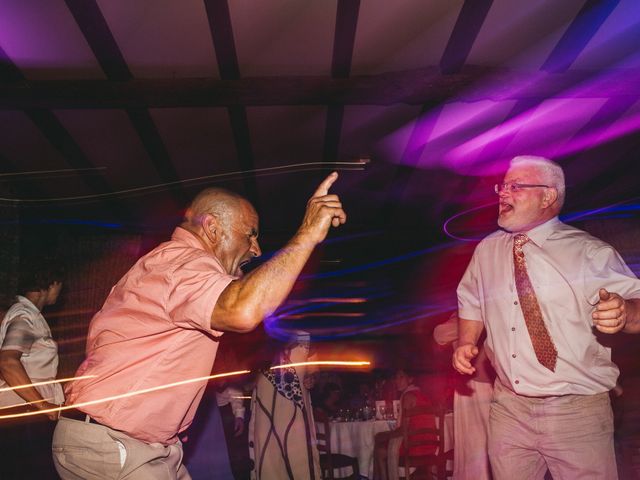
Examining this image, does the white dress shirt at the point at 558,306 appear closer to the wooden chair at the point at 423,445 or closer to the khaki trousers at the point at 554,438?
the khaki trousers at the point at 554,438

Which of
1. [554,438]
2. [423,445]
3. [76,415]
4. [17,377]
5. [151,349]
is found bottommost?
[423,445]

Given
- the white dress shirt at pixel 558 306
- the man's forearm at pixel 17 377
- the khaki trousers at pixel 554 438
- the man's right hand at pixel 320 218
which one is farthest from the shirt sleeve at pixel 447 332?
the man's forearm at pixel 17 377

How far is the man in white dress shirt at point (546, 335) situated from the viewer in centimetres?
263

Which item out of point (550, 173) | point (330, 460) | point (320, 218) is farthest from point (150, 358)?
point (330, 460)

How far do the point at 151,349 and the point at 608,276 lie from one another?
2295 mm

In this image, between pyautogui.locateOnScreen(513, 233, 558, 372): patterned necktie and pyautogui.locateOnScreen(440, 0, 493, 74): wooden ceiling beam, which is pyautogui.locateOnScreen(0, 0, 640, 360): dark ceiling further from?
pyautogui.locateOnScreen(513, 233, 558, 372): patterned necktie

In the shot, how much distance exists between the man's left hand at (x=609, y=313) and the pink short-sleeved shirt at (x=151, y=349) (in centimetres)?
161

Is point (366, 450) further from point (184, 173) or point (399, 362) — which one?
point (399, 362)

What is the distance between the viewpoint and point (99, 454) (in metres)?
2.14

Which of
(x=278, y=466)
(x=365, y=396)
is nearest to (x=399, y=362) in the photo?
(x=365, y=396)

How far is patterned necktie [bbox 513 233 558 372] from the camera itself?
2.75m

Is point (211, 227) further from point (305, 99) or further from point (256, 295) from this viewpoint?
point (305, 99)

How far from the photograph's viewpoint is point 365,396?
6664 mm

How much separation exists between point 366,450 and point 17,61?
5.34 m
